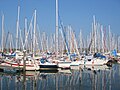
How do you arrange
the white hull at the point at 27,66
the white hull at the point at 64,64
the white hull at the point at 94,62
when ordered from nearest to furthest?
the white hull at the point at 27,66
the white hull at the point at 64,64
the white hull at the point at 94,62

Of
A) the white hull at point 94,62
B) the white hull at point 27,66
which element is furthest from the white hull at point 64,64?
the white hull at point 94,62

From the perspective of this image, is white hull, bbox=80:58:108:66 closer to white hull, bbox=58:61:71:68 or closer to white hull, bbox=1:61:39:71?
white hull, bbox=58:61:71:68

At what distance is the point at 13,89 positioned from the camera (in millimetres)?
28703

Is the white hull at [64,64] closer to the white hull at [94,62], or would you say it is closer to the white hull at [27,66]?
the white hull at [27,66]

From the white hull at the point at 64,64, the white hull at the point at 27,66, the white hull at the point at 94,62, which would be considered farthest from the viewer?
the white hull at the point at 94,62

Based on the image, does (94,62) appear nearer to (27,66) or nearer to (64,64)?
(64,64)

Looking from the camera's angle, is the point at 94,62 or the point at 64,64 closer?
the point at 64,64

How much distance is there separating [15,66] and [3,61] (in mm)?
3306

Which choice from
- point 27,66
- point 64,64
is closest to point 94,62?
point 64,64

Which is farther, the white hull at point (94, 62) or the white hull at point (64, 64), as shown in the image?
the white hull at point (94, 62)

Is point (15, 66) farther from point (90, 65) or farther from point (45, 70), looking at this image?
point (90, 65)

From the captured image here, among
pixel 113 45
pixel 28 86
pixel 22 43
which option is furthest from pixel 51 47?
pixel 28 86

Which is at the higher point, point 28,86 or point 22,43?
point 22,43

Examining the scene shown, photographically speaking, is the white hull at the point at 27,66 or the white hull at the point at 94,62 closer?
the white hull at the point at 27,66
